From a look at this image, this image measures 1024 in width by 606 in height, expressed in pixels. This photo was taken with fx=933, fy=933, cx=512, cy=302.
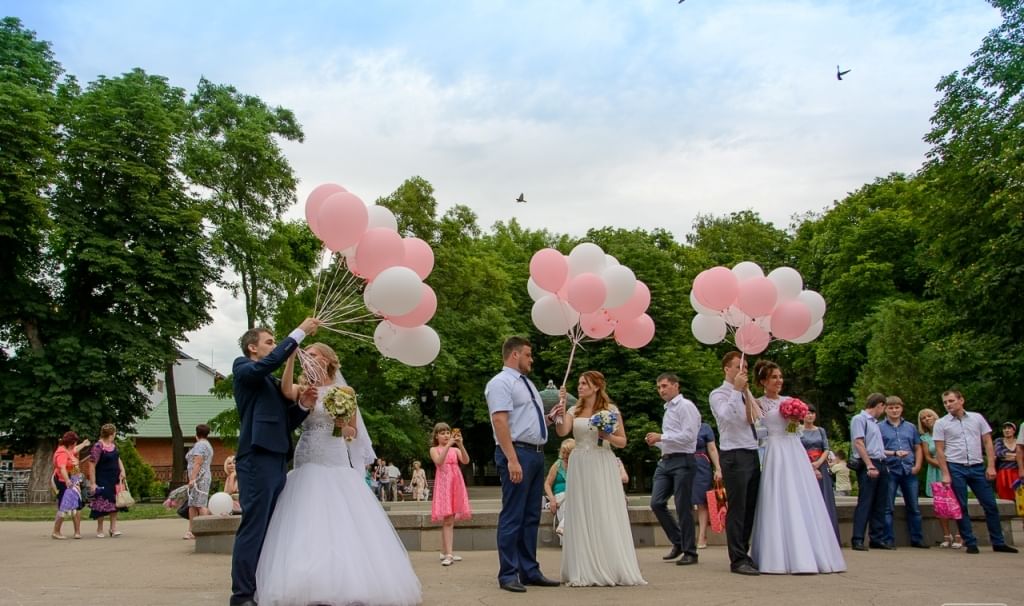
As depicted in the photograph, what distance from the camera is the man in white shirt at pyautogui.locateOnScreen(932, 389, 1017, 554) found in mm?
12203

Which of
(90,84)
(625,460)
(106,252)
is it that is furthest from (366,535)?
(625,460)

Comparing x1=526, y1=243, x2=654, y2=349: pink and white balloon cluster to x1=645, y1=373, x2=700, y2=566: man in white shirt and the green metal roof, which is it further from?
the green metal roof

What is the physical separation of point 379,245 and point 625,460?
37381 millimetres

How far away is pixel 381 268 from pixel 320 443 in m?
2.05

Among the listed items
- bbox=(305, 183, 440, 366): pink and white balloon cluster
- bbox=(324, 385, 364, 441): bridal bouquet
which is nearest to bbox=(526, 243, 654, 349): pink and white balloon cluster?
bbox=(305, 183, 440, 366): pink and white balloon cluster

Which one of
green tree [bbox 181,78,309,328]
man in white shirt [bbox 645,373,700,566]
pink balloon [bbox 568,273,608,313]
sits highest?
green tree [bbox 181,78,309,328]

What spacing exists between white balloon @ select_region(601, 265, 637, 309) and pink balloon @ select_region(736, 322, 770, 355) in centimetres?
139

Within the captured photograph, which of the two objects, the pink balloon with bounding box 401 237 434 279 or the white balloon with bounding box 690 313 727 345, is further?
the white balloon with bounding box 690 313 727 345

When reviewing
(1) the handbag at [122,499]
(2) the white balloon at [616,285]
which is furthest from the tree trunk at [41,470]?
(2) the white balloon at [616,285]

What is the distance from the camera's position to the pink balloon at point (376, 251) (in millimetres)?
8852

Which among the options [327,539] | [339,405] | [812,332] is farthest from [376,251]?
[812,332]

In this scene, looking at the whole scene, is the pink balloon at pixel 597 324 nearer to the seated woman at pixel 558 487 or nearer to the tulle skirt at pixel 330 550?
the seated woman at pixel 558 487

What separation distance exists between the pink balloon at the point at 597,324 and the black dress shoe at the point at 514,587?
3.80 m

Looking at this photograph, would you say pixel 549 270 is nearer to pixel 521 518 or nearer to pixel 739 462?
pixel 739 462
